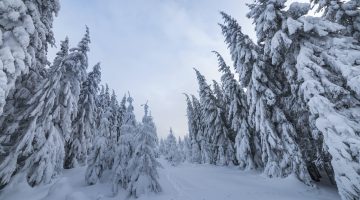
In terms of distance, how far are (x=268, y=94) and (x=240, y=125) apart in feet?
26.9

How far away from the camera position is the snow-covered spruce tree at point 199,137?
43534 mm

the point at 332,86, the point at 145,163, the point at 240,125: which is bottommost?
the point at 145,163

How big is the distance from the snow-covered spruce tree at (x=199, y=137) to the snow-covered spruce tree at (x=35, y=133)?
1039 inches

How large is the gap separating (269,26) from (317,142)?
8.67 m

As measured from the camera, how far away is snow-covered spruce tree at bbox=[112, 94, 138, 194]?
61.0 feet

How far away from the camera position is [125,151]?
20.0 metres

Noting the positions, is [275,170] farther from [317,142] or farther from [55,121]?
[55,121]

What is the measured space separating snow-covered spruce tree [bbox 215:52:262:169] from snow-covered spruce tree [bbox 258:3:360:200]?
1070 cm

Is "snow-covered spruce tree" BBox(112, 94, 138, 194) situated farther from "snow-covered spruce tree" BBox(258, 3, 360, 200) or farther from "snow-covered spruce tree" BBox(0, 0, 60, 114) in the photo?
"snow-covered spruce tree" BBox(258, 3, 360, 200)

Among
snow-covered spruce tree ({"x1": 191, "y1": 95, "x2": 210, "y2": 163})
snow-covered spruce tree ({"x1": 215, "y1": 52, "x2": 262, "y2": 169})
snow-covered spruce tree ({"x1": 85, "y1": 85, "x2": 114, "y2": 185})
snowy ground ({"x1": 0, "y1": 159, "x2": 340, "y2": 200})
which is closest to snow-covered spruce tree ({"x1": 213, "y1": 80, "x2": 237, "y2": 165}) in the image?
snow-covered spruce tree ({"x1": 215, "y1": 52, "x2": 262, "y2": 169})

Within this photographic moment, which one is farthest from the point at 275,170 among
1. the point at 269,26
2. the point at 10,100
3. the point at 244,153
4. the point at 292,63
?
the point at 10,100

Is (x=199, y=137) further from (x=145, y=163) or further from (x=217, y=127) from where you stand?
(x=145, y=163)

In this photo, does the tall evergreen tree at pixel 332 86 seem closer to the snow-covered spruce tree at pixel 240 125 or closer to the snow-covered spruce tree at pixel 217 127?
the snow-covered spruce tree at pixel 240 125

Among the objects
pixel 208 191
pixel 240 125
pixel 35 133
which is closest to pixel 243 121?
pixel 240 125
